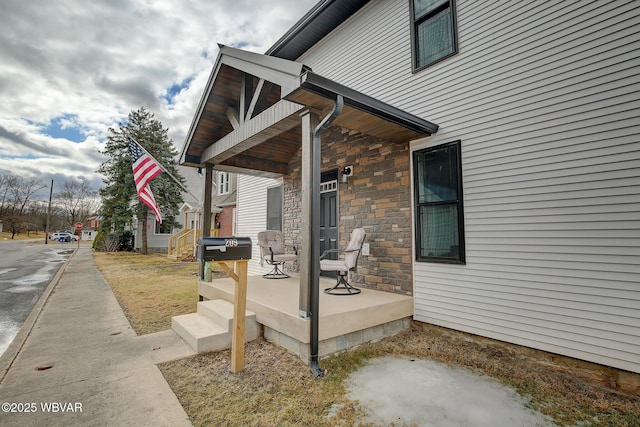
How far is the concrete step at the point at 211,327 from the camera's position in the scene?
Answer: 315 centimetres

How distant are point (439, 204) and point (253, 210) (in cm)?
584

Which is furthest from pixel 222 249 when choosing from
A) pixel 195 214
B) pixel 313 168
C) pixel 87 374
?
pixel 195 214

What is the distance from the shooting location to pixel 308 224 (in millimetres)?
2934

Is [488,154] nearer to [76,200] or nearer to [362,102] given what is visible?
[362,102]

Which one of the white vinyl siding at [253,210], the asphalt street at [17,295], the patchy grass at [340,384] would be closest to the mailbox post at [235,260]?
the patchy grass at [340,384]

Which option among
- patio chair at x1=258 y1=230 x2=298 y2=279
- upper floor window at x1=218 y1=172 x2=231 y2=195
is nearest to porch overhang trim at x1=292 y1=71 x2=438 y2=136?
patio chair at x1=258 y1=230 x2=298 y2=279

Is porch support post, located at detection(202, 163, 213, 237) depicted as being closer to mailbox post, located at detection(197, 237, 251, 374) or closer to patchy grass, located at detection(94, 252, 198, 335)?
patchy grass, located at detection(94, 252, 198, 335)

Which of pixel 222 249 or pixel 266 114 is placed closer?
pixel 222 249

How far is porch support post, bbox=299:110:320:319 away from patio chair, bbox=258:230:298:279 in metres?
2.59

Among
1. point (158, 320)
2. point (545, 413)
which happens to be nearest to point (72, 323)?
point (158, 320)

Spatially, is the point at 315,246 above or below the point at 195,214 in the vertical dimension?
below

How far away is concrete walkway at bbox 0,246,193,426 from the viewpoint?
6.57 ft

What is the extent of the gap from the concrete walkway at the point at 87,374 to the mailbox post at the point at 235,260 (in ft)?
2.04

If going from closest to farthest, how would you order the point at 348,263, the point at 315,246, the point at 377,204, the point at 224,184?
the point at 315,246, the point at 348,263, the point at 377,204, the point at 224,184
